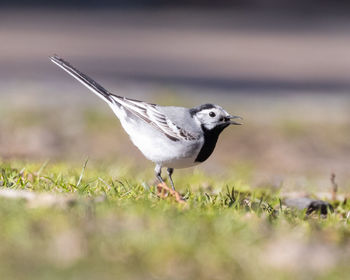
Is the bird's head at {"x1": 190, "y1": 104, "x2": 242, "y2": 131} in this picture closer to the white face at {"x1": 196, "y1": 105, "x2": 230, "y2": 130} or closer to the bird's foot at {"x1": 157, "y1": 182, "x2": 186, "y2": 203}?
the white face at {"x1": 196, "y1": 105, "x2": 230, "y2": 130}

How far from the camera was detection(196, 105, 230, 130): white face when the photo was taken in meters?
6.20

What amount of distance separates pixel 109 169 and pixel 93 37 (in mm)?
15289

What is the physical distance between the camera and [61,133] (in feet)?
36.4

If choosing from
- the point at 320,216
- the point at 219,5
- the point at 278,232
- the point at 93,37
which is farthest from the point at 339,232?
the point at 219,5

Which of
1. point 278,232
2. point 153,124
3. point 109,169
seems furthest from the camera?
point 109,169

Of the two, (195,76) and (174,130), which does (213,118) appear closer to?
(174,130)

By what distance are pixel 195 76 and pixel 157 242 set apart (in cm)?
1308

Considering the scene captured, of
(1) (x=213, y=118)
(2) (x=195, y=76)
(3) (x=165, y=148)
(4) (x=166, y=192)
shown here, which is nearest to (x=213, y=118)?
(1) (x=213, y=118)

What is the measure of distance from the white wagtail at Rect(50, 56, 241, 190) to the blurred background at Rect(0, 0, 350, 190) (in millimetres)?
1897

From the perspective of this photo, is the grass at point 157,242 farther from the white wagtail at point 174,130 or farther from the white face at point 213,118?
the white face at point 213,118

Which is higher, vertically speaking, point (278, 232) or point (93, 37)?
point (93, 37)

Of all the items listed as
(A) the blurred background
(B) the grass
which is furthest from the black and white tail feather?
(A) the blurred background

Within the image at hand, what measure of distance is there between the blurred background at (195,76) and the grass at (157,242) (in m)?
3.01

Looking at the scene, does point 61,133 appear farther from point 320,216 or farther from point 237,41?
point 237,41
